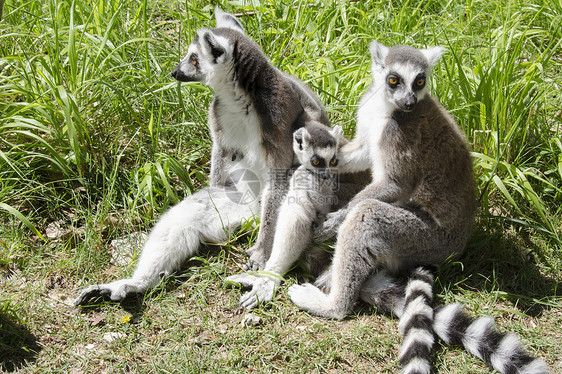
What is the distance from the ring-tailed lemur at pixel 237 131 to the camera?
376cm

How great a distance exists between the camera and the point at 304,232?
3625mm

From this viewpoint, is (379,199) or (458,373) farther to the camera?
(379,199)

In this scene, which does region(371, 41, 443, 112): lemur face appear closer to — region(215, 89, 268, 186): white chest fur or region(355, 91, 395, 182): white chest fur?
region(355, 91, 395, 182): white chest fur

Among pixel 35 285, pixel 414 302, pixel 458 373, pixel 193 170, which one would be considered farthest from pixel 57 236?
pixel 458 373

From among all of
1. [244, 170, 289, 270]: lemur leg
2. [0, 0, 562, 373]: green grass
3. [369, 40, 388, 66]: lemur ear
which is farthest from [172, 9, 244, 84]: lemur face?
[369, 40, 388, 66]: lemur ear

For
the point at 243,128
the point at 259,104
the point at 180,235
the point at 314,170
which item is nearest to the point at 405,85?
the point at 314,170

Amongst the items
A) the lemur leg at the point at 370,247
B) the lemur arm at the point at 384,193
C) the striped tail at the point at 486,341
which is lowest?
the striped tail at the point at 486,341

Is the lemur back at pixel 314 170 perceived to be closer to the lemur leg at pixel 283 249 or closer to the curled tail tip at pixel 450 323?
the lemur leg at pixel 283 249

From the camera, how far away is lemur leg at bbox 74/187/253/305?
11.7ft

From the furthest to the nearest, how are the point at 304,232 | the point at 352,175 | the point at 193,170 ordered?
the point at 193,170 < the point at 352,175 < the point at 304,232

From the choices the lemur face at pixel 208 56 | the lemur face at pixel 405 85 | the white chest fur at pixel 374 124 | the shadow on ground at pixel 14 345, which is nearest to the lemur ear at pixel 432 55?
the lemur face at pixel 405 85

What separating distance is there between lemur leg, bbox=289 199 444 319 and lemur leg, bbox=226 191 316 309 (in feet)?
0.90

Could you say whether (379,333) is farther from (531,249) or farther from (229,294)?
(531,249)

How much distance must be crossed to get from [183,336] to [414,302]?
4.71 feet
